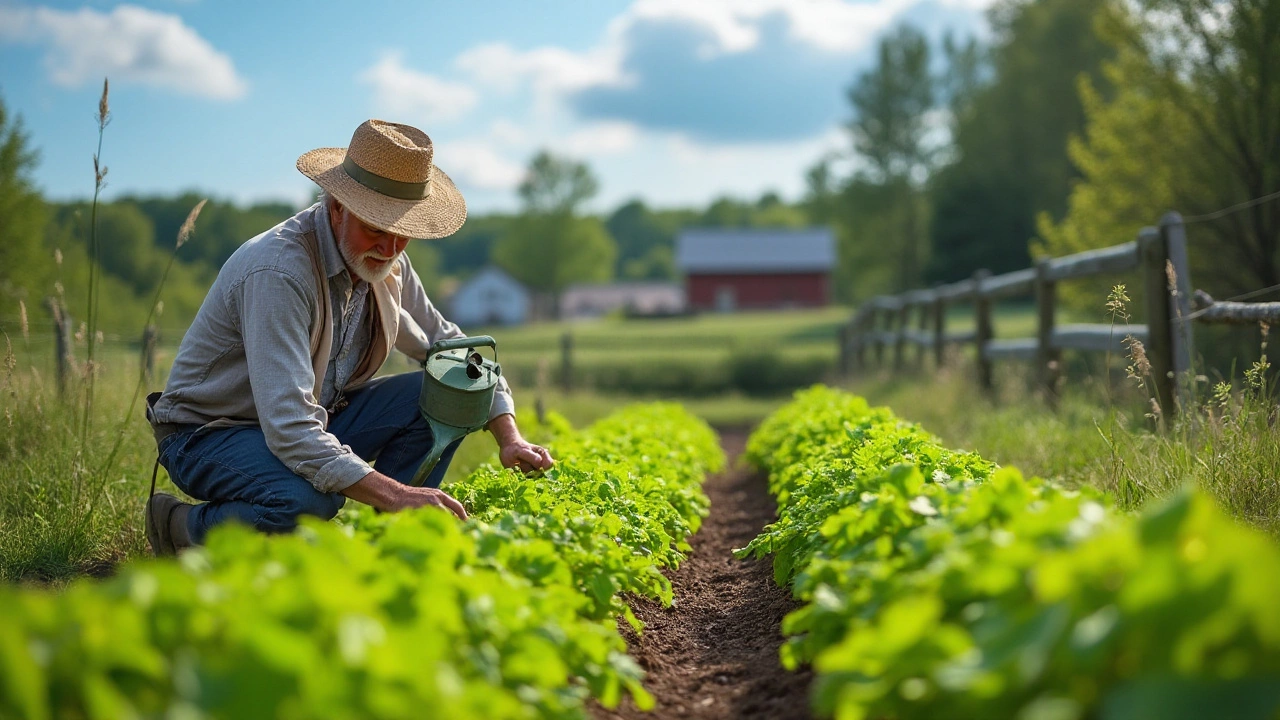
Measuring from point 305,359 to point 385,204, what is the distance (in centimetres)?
72

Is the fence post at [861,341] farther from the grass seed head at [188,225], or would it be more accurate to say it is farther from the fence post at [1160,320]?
the grass seed head at [188,225]

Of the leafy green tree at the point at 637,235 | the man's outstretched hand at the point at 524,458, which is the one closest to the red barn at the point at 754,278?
the man's outstretched hand at the point at 524,458

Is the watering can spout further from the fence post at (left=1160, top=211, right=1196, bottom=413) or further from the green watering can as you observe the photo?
the fence post at (left=1160, top=211, right=1196, bottom=413)

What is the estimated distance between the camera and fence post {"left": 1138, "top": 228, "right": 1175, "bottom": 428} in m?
6.45

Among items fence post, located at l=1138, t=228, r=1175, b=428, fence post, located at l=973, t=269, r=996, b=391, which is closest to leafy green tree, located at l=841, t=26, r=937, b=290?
fence post, located at l=973, t=269, r=996, b=391

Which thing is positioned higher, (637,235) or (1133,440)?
(637,235)

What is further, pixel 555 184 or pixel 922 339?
pixel 555 184

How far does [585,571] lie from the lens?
3.19 meters

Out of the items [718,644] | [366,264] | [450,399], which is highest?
[366,264]

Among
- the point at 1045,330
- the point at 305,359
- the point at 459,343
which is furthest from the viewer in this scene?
the point at 1045,330

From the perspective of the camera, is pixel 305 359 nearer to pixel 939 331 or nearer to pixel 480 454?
pixel 480 454

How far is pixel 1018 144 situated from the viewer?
4122 centimetres

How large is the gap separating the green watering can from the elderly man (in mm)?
238

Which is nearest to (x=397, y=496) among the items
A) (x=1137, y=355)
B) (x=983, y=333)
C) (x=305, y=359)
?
(x=305, y=359)
